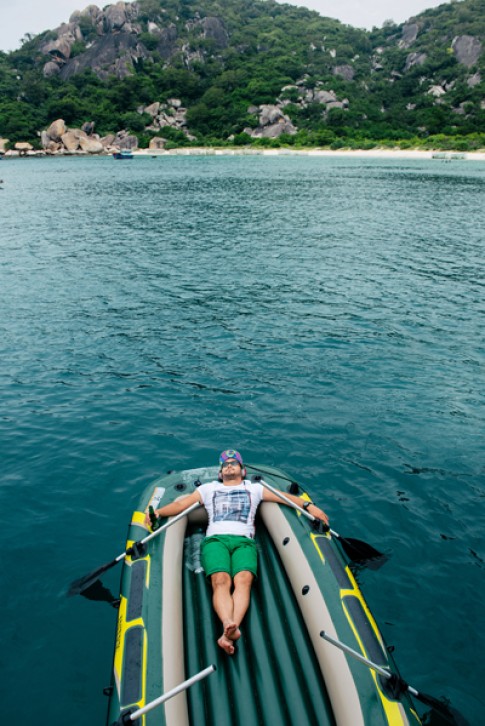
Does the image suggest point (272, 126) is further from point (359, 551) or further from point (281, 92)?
point (359, 551)

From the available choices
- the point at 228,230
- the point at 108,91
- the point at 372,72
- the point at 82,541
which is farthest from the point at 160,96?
the point at 82,541

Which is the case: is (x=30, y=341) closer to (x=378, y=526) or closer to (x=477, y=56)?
(x=378, y=526)

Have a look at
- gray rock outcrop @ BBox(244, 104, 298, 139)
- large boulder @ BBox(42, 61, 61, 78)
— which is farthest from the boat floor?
large boulder @ BBox(42, 61, 61, 78)

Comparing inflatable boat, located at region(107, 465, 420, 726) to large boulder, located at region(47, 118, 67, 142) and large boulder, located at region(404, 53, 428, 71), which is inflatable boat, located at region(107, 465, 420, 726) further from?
large boulder, located at region(404, 53, 428, 71)

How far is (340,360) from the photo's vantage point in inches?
572

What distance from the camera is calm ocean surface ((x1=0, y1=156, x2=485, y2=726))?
22.6 ft

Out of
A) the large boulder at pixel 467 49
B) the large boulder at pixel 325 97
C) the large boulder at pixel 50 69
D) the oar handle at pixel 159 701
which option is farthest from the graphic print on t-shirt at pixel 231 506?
the large boulder at pixel 50 69

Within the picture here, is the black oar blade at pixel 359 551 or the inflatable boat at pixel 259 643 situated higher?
the inflatable boat at pixel 259 643

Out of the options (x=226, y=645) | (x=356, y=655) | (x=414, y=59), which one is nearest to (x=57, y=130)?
(x=414, y=59)

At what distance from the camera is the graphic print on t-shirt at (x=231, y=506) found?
7121 mm

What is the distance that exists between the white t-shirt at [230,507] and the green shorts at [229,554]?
152 mm

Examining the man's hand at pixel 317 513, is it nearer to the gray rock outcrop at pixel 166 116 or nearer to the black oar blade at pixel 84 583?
the black oar blade at pixel 84 583

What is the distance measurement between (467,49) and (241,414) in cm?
19990

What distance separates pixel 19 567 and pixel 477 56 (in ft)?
657
